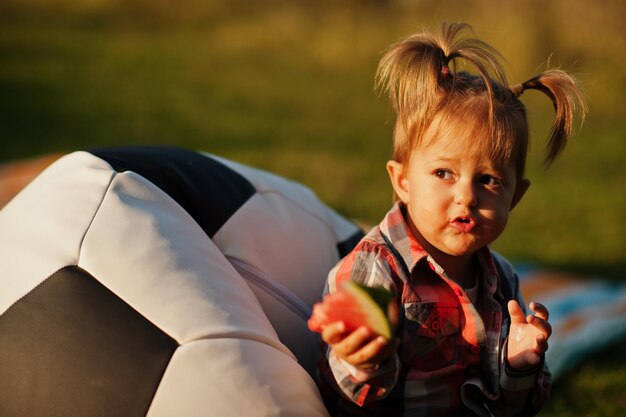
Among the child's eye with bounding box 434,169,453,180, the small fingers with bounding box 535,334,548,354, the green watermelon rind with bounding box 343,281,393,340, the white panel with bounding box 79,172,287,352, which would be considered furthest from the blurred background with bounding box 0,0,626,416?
the green watermelon rind with bounding box 343,281,393,340

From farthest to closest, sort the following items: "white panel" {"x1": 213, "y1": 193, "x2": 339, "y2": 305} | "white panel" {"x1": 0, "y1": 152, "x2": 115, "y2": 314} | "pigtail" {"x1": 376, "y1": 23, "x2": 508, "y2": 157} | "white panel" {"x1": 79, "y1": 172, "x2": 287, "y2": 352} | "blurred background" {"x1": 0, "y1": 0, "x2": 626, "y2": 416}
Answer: "blurred background" {"x1": 0, "y1": 0, "x2": 626, "y2": 416} < "white panel" {"x1": 213, "y1": 193, "x2": 339, "y2": 305} < "pigtail" {"x1": 376, "y1": 23, "x2": 508, "y2": 157} < "white panel" {"x1": 0, "y1": 152, "x2": 115, "y2": 314} < "white panel" {"x1": 79, "y1": 172, "x2": 287, "y2": 352}

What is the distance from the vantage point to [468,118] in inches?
97.0

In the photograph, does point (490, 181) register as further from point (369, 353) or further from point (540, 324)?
point (369, 353)

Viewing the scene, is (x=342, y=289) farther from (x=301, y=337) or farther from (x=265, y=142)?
(x=265, y=142)

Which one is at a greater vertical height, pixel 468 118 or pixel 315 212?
pixel 468 118

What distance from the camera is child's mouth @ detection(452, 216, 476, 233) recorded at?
2.46 metres

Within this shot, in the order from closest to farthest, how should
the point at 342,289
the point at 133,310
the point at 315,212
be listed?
the point at 342,289, the point at 133,310, the point at 315,212

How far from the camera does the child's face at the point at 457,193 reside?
2.46 metres

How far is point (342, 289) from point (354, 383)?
38cm

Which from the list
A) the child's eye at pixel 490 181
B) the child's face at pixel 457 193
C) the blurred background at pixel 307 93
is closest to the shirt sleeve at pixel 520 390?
the child's face at pixel 457 193

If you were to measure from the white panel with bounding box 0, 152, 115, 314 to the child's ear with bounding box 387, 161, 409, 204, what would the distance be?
830 mm

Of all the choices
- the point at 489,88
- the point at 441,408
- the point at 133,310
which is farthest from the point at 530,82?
the point at 133,310

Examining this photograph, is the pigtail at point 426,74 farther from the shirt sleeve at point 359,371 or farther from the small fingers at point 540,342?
the small fingers at point 540,342

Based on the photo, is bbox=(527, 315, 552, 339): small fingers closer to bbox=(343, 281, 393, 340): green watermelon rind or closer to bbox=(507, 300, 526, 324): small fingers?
bbox=(507, 300, 526, 324): small fingers
